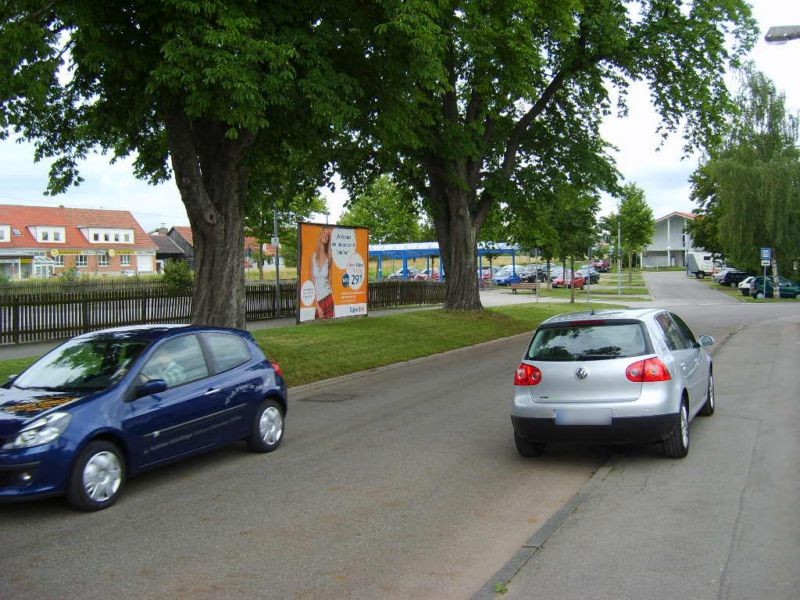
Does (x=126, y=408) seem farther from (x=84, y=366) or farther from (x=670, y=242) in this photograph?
(x=670, y=242)

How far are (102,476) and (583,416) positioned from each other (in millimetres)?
4276

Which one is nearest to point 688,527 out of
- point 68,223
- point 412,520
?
point 412,520

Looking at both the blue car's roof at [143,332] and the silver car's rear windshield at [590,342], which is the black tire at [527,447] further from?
the blue car's roof at [143,332]

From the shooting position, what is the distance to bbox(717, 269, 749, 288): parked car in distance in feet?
219

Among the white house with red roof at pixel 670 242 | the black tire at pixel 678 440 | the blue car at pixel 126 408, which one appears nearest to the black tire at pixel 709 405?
the black tire at pixel 678 440

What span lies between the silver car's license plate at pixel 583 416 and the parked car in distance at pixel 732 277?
65.1 metres

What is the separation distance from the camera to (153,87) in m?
11.3

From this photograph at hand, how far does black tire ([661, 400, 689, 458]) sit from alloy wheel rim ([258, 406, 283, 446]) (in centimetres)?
410

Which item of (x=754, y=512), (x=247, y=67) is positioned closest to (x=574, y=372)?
(x=754, y=512)

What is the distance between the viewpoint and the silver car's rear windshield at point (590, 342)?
24.6 feet

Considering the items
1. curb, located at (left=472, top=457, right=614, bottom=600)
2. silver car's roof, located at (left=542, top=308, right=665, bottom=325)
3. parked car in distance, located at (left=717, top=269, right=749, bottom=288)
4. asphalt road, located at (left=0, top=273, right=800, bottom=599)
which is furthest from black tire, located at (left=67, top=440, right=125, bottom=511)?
parked car in distance, located at (left=717, top=269, right=749, bottom=288)

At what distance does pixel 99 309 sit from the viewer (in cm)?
2234

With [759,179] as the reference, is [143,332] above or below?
below

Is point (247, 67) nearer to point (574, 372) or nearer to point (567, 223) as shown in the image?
point (574, 372)
